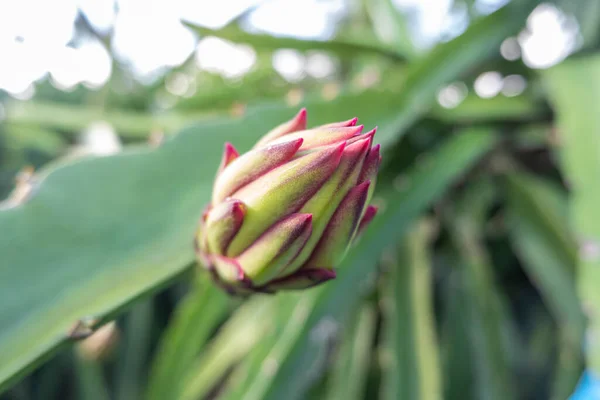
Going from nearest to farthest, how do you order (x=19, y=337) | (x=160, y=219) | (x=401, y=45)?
(x=19, y=337) → (x=160, y=219) → (x=401, y=45)

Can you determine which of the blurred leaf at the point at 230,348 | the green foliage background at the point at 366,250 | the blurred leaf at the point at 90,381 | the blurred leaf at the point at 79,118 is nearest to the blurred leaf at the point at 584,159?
the green foliage background at the point at 366,250

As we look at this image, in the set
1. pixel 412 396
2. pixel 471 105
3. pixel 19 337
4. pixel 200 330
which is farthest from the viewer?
pixel 471 105

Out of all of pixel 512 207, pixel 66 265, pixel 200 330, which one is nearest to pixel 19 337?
pixel 66 265

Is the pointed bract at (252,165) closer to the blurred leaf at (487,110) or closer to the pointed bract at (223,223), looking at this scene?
the pointed bract at (223,223)

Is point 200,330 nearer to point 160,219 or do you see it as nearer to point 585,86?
point 160,219

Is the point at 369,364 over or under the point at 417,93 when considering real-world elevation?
under
